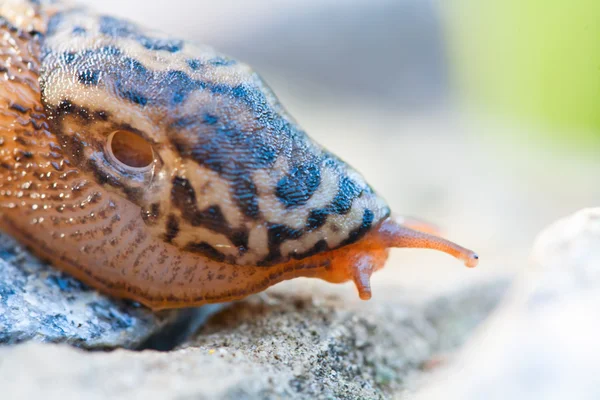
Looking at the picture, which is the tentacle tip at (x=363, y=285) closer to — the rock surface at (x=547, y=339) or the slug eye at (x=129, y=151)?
the rock surface at (x=547, y=339)

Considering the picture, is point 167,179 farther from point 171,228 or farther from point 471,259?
point 471,259

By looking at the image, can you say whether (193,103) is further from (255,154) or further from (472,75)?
(472,75)

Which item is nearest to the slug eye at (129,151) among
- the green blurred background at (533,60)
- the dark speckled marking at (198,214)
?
the dark speckled marking at (198,214)

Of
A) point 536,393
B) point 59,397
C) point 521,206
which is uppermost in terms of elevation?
point 521,206

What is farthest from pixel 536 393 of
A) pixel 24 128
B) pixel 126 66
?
pixel 24 128

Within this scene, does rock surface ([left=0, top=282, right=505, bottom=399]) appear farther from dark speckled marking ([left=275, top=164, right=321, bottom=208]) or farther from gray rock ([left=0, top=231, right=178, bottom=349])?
dark speckled marking ([left=275, top=164, right=321, bottom=208])
